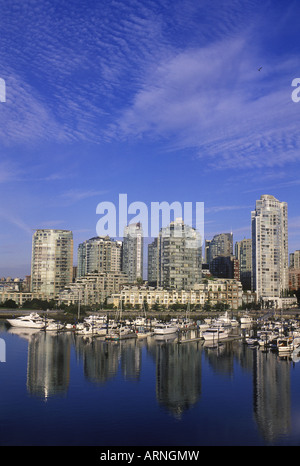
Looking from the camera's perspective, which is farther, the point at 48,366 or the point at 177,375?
the point at 48,366

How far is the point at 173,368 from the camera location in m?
35.6

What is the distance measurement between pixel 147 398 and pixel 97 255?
11454 cm

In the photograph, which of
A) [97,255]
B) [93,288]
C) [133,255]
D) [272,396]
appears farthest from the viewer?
[133,255]

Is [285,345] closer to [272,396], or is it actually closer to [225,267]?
[272,396]

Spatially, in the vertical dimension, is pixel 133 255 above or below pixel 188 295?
above

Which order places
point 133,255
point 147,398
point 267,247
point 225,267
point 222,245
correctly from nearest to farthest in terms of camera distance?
point 147,398
point 267,247
point 225,267
point 133,255
point 222,245

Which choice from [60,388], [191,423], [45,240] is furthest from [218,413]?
[45,240]

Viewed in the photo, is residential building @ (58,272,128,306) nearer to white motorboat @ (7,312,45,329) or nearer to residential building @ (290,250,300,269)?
white motorboat @ (7,312,45,329)

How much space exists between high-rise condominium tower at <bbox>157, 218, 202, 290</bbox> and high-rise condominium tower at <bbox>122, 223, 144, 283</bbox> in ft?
117

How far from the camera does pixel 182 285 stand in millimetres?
112125

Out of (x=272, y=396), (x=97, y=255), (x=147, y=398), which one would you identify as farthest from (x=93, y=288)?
(x=272, y=396)

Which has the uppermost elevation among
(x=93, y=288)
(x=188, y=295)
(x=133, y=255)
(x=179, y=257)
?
(x=133, y=255)

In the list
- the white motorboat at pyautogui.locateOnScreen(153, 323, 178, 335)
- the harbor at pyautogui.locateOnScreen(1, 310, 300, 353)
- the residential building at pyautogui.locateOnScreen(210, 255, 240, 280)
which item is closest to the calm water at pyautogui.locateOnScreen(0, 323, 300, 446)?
the harbor at pyautogui.locateOnScreen(1, 310, 300, 353)

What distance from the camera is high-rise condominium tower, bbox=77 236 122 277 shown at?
139 metres
